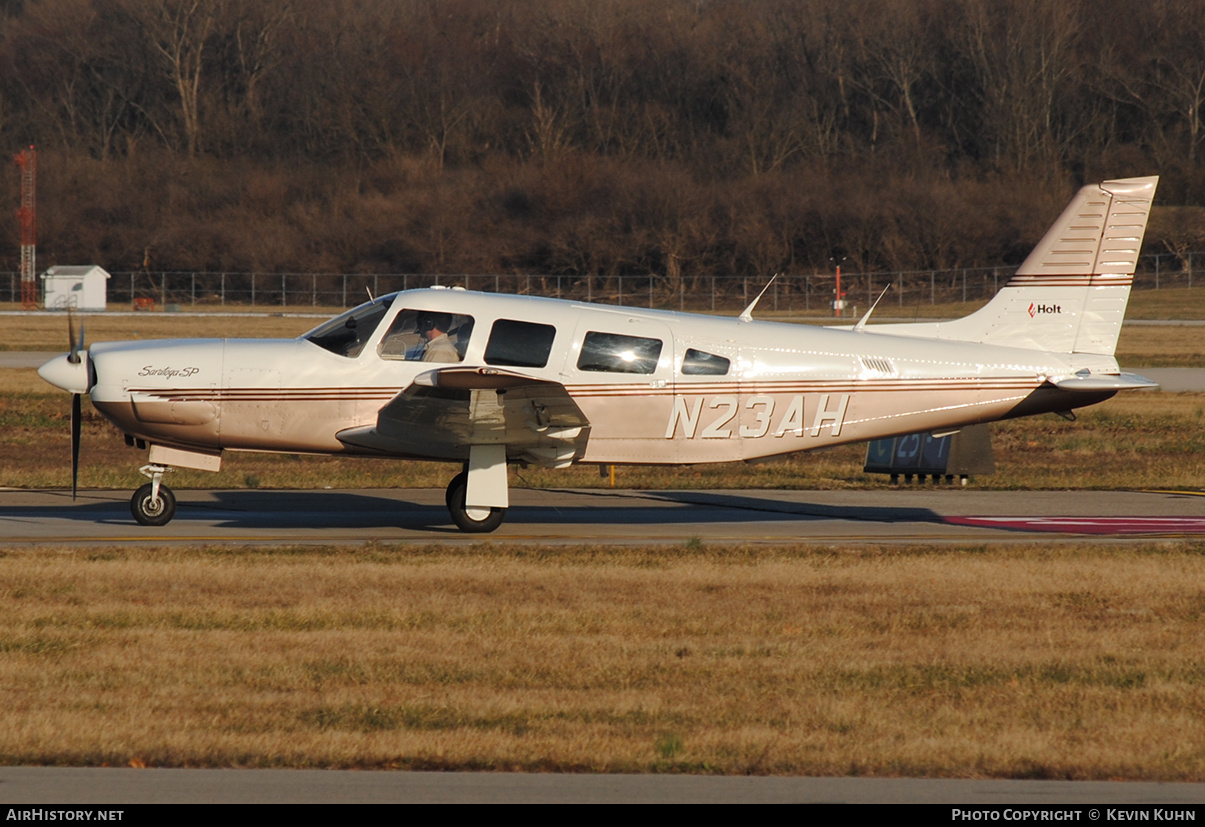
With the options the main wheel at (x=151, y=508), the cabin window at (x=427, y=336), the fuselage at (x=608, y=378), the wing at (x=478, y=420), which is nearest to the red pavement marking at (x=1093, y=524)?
the fuselage at (x=608, y=378)

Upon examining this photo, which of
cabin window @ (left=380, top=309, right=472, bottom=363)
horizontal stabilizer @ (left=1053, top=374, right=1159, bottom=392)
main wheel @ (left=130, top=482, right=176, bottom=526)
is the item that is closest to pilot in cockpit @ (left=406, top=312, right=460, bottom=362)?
cabin window @ (left=380, top=309, right=472, bottom=363)

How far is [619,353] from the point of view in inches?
517

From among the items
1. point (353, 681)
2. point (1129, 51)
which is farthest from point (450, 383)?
point (1129, 51)

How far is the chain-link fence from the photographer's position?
67750 millimetres

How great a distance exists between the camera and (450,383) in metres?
12.2

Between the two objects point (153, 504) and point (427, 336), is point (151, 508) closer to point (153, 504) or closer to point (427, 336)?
point (153, 504)

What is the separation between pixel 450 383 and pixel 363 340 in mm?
1332

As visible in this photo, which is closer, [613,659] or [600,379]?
[613,659]

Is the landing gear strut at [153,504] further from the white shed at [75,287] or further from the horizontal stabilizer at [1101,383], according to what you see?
the white shed at [75,287]

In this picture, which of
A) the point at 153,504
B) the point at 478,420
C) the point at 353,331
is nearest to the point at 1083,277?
the point at 478,420

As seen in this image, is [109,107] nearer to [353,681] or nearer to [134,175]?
[134,175]

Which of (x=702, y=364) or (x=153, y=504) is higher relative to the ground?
(x=702, y=364)

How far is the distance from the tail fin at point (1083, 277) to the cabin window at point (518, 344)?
137 inches

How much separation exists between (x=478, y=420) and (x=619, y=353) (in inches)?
60.9
